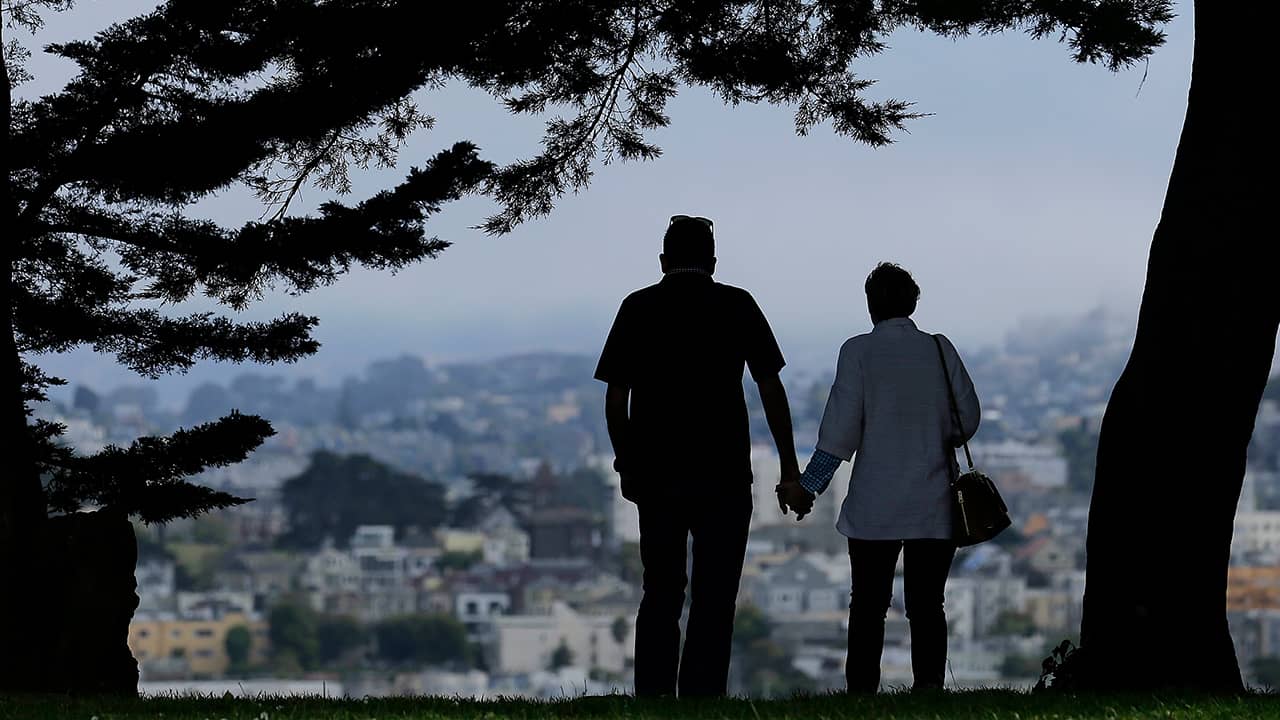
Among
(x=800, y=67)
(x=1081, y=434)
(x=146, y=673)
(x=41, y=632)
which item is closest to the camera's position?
(x=41, y=632)

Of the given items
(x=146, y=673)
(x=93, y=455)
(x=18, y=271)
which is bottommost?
(x=146, y=673)

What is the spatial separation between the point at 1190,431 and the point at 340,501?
157 m

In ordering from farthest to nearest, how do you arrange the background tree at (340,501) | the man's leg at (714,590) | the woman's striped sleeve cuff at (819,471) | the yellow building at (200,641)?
1. the background tree at (340,501)
2. the yellow building at (200,641)
3. the woman's striped sleeve cuff at (819,471)
4. the man's leg at (714,590)

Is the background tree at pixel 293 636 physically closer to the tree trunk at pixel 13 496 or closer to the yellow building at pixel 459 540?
the yellow building at pixel 459 540

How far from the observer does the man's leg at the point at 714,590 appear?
5.71m

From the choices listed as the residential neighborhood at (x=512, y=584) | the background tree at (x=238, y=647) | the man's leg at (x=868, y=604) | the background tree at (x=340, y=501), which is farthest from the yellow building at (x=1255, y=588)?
the man's leg at (x=868, y=604)

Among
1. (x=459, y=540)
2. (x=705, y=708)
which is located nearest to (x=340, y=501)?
(x=459, y=540)

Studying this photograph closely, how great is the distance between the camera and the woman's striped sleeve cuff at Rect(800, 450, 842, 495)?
6094mm

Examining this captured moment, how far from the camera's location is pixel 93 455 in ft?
35.1

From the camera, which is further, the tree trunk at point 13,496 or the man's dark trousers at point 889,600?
the tree trunk at point 13,496

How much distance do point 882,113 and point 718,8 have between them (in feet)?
4.42

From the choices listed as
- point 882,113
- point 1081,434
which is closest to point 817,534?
point 1081,434

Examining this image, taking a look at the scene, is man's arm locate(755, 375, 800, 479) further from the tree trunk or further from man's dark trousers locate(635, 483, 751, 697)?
the tree trunk

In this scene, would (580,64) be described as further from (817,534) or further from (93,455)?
(817,534)
